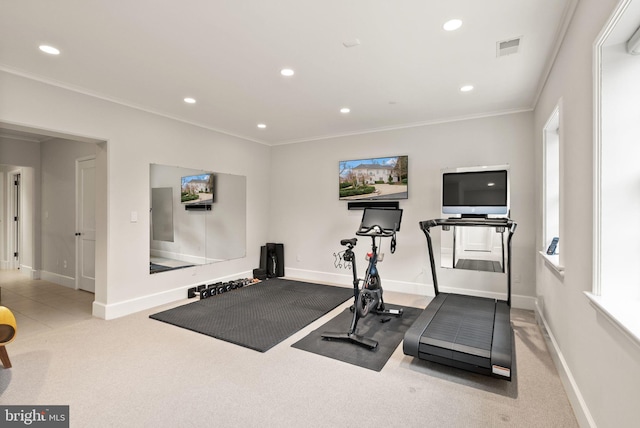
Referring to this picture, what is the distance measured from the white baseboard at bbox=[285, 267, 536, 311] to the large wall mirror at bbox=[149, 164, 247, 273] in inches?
49.1

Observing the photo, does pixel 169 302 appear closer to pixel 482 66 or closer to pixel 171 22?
pixel 171 22

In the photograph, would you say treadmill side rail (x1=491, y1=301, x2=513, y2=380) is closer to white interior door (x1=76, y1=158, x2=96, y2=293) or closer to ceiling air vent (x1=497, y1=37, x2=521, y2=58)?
ceiling air vent (x1=497, y1=37, x2=521, y2=58)

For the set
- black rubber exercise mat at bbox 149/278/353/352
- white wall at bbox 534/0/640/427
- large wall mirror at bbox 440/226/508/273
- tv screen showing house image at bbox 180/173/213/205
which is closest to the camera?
white wall at bbox 534/0/640/427

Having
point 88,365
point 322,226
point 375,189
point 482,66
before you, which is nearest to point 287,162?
point 322,226

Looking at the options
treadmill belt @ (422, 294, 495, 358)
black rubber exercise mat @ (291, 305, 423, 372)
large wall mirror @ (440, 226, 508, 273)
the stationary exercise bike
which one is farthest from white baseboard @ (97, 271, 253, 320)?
large wall mirror @ (440, 226, 508, 273)

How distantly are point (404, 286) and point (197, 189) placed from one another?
364 centimetres

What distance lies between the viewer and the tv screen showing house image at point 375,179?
500cm

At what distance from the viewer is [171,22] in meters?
2.30

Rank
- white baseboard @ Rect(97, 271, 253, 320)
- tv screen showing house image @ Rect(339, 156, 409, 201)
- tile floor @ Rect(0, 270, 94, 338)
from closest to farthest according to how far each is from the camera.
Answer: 1. tile floor @ Rect(0, 270, 94, 338)
2. white baseboard @ Rect(97, 271, 253, 320)
3. tv screen showing house image @ Rect(339, 156, 409, 201)

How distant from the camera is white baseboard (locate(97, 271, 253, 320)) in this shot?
381 cm

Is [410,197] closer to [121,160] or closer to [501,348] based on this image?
[501,348]

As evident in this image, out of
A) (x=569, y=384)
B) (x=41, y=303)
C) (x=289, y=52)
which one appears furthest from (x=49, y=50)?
(x=569, y=384)

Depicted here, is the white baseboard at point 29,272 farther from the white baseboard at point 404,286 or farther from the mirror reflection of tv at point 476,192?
the mirror reflection of tv at point 476,192

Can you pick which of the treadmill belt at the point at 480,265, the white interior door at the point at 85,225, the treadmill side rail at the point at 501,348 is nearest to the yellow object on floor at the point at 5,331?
the white interior door at the point at 85,225
